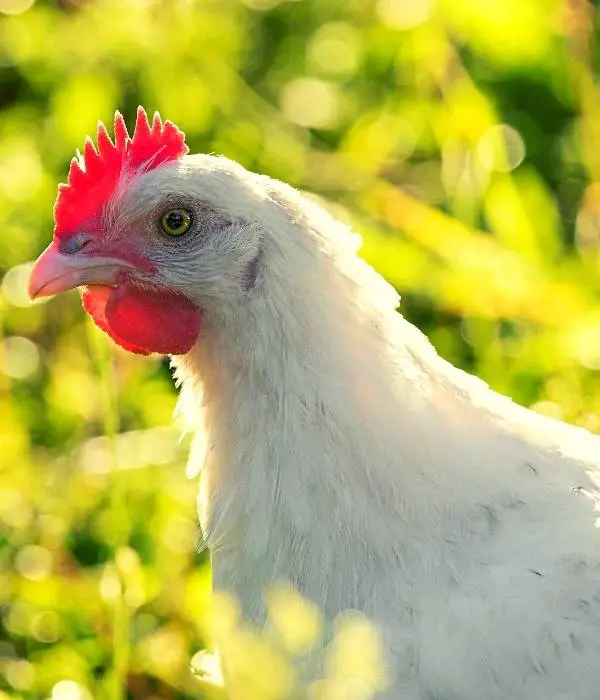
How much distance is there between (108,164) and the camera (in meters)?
1.82

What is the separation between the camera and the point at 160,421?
8.97 feet

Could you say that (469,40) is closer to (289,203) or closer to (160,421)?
(160,421)

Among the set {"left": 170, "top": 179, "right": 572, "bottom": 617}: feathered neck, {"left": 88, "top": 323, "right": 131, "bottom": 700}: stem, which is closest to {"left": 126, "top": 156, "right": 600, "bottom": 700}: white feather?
{"left": 170, "top": 179, "right": 572, "bottom": 617}: feathered neck

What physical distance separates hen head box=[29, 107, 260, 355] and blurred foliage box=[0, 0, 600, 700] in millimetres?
242

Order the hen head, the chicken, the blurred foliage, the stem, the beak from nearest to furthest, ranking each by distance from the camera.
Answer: the chicken → the hen head → the beak → the stem → the blurred foliage

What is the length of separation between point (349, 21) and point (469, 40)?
585 millimetres

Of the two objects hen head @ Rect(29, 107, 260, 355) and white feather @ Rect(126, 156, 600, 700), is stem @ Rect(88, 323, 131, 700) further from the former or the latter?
white feather @ Rect(126, 156, 600, 700)

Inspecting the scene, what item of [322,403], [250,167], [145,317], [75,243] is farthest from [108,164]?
[250,167]

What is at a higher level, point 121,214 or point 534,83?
point 121,214

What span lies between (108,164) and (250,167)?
1508 millimetres

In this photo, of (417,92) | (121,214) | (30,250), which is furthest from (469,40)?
(121,214)

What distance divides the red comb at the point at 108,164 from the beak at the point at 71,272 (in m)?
0.05

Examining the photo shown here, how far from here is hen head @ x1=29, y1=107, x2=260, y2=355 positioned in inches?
65.6

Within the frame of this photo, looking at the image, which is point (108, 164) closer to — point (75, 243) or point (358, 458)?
point (75, 243)
